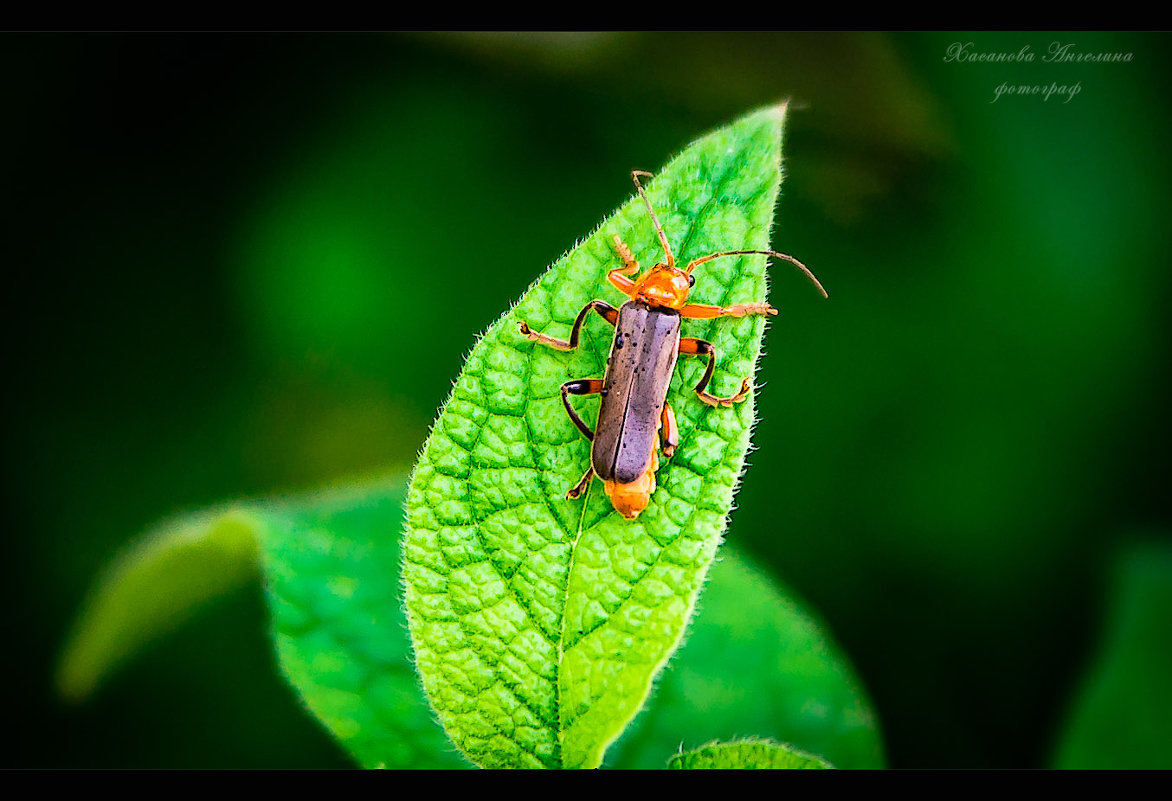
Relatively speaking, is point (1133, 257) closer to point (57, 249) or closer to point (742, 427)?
point (742, 427)

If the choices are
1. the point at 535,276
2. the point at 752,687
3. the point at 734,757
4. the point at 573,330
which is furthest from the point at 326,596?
the point at 535,276

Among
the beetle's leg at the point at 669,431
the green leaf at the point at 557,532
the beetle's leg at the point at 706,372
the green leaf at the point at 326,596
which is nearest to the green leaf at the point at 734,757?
the green leaf at the point at 557,532

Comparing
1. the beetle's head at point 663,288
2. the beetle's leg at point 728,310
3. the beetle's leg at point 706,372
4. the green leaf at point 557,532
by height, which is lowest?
the green leaf at point 557,532

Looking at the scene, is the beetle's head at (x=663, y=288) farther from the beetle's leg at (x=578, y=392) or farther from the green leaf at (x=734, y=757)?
the green leaf at (x=734, y=757)

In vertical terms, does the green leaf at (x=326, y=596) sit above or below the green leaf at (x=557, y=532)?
below

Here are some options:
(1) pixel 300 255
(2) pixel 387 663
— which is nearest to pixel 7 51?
(1) pixel 300 255

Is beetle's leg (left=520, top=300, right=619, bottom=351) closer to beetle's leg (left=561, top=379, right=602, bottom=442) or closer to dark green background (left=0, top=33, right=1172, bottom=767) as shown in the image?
beetle's leg (left=561, top=379, right=602, bottom=442)

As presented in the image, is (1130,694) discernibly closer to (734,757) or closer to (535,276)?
(734,757)
